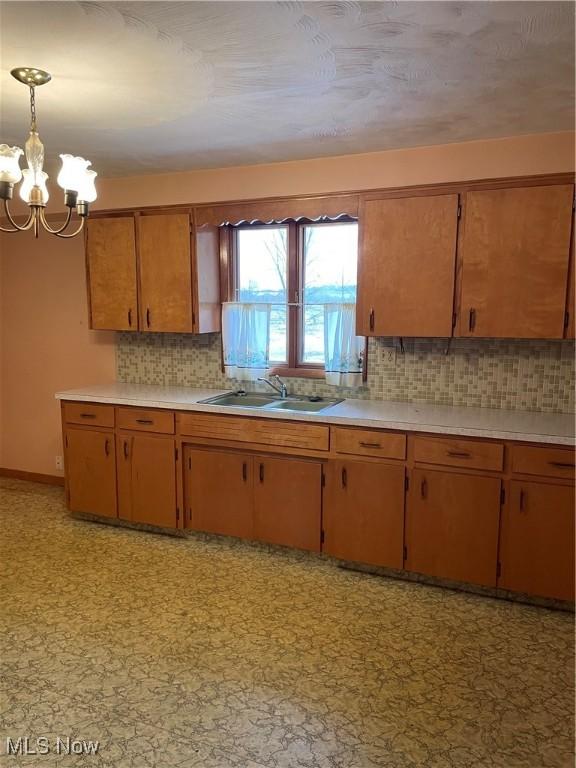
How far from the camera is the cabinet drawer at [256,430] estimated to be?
10.4 feet

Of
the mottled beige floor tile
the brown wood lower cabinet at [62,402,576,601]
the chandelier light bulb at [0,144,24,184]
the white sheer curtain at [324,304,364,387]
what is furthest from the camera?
the white sheer curtain at [324,304,364,387]

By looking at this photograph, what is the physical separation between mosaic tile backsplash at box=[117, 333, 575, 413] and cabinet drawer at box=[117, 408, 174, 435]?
611 mm

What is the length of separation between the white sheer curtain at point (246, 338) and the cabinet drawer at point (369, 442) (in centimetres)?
95

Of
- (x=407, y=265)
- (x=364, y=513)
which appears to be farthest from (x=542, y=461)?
(x=407, y=265)

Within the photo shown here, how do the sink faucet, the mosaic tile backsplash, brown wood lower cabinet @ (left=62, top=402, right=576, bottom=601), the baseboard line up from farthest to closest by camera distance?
the baseboard < the sink faucet < the mosaic tile backsplash < brown wood lower cabinet @ (left=62, top=402, right=576, bottom=601)

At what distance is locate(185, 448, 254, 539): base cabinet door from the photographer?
3.41 m

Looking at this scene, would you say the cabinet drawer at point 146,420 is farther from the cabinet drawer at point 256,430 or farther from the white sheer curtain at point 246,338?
the white sheer curtain at point 246,338

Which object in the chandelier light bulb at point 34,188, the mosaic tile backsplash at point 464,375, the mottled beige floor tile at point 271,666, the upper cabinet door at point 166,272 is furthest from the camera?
the upper cabinet door at point 166,272

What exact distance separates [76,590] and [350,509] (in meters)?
1.57

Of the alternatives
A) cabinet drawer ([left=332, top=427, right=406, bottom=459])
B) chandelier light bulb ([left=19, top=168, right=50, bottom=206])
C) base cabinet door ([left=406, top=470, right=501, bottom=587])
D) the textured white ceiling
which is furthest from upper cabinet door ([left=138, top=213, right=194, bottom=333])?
base cabinet door ([left=406, top=470, right=501, bottom=587])

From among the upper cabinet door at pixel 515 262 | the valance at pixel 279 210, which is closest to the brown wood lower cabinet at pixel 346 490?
the upper cabinet door at pixel 515 262

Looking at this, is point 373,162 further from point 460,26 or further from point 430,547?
point 430,547

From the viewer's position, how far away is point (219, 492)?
3484mm

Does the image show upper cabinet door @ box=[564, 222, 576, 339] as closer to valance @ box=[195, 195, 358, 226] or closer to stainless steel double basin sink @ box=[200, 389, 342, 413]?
valance @ box=[195, 195, 358, 226]
